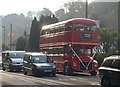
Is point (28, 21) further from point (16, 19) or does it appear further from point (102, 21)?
point (102, 21)

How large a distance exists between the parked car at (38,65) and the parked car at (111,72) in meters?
9.85

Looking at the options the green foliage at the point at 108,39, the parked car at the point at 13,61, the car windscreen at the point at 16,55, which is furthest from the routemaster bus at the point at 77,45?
the green foliage at the point at 108,39

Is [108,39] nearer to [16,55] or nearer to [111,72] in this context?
[16,55]

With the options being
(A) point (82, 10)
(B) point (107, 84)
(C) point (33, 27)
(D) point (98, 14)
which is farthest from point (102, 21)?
(B) point (107, 84)

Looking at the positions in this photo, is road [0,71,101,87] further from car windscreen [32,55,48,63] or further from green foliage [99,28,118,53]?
green foliage [99,28,118,53]

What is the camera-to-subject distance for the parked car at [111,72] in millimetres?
15328

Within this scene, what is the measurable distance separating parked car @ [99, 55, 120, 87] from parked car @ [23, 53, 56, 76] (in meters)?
9.85

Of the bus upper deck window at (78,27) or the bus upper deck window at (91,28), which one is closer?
the bus upper deck window at (78,27)

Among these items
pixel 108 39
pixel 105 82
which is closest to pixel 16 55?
pixel 108 39

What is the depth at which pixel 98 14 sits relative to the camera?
81.8 meters

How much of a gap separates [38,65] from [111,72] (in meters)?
11.6

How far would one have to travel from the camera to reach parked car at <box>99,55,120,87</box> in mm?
15328

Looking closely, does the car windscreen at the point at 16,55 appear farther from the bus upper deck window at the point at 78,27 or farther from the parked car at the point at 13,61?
the bus upper deck window at the point at 78,27

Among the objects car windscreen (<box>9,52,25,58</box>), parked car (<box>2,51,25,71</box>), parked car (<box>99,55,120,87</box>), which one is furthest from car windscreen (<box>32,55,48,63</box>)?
parked car (<box>99,55,120,87</box>)
